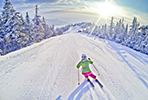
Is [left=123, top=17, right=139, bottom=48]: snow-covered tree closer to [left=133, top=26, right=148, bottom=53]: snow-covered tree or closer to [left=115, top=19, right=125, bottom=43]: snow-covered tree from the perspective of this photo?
[left=133, top=26, right=148, bottom=53]: snow-covered tree

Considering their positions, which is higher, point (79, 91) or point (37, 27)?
point (79, 91)

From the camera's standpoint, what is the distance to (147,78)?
5.52 meters

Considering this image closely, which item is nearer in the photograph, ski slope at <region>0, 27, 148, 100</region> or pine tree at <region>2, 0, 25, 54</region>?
ski slope at <region>0, 27, 148, 100</region>

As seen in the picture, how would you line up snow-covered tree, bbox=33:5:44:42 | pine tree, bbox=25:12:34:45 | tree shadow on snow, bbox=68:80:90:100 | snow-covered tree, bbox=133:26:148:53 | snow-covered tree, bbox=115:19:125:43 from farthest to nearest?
snow-covered tree, bbox=115:19:125:43, snow-covered tree, bbox=33:5:44:42, pine tree, bbox=25:12:34:45, snow-covered tree, bbox=133:26:148:53, tree shadow on snow, bbox=68:80:90:100

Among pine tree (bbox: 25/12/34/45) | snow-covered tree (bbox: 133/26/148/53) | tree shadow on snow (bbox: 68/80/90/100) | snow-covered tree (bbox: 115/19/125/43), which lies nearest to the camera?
tree shadow on snow (bbox: 68/80/90/100)

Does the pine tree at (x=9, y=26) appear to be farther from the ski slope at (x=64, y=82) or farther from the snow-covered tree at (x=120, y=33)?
the snow-covered tree at (x=120, y=33)

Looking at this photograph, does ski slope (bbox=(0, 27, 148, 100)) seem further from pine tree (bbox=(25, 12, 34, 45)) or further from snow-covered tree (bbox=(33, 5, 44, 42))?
snow-covered tree (bbox=(33, 5, 44, 42))

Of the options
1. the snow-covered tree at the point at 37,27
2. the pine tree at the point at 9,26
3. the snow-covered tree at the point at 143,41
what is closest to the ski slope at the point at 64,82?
the snow-covered tree at the point at 143,41

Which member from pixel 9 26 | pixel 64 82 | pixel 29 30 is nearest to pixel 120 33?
pixel 29 30

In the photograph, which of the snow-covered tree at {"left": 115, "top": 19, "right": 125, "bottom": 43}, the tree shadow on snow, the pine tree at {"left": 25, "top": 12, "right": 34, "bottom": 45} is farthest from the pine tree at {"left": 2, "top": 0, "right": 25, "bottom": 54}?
the snow-covered tree at {"left": 115, "top": 19, "right": 125, "bottom": 43}

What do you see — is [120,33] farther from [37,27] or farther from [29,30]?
[29,30]

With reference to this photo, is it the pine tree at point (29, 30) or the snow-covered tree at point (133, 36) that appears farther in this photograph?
the pine tree at point (29, 30)

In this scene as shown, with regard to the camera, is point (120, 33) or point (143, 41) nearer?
point (143, 41)

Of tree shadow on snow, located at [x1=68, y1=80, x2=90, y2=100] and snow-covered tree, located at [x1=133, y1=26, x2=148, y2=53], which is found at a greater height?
tree shadow on snow, located at [x1=68, y1=80, x2=90, y2=100]
